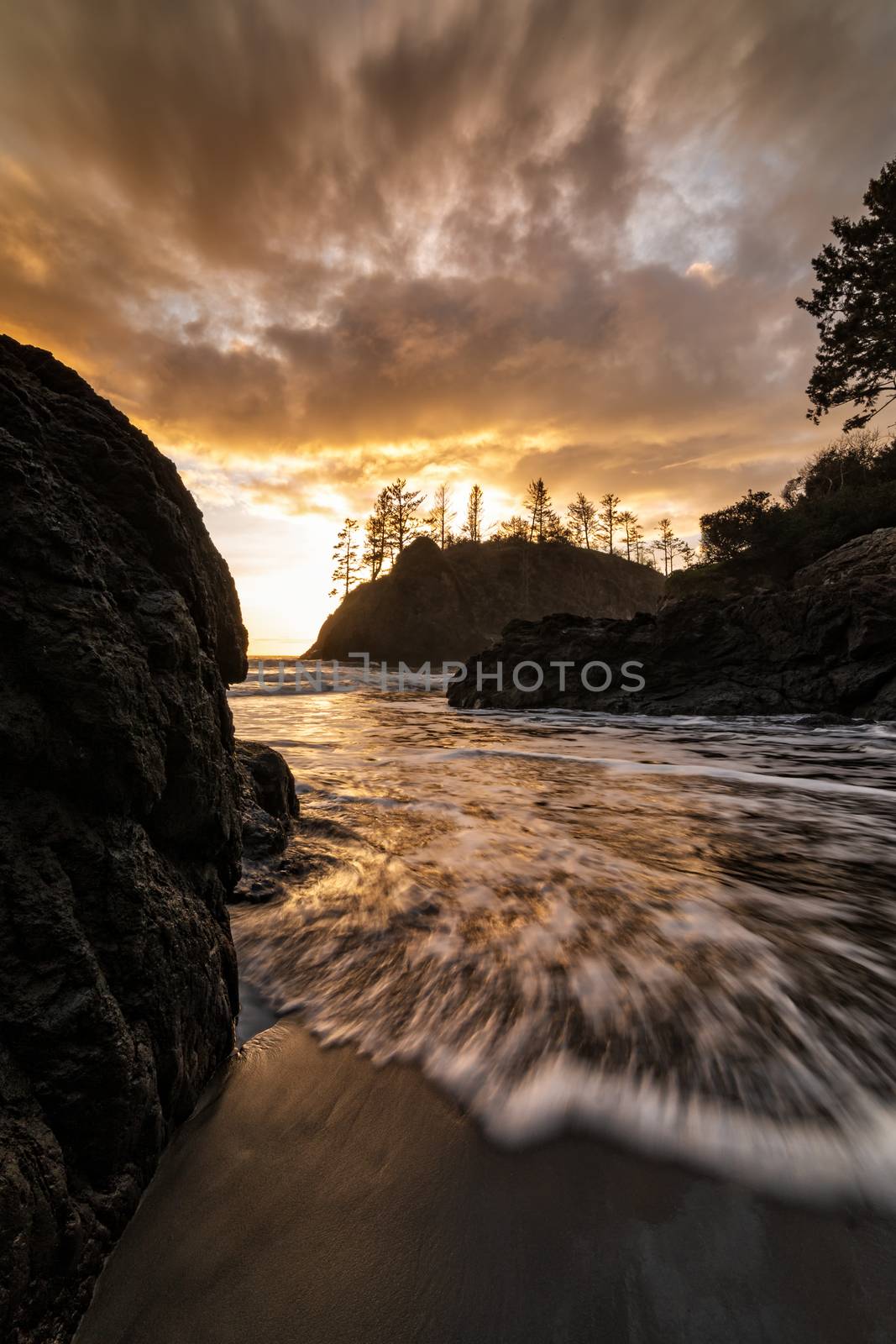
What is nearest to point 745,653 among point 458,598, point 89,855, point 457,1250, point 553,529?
point 457,1250

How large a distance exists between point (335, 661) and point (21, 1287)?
38.9 m

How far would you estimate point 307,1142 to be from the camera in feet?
4.31

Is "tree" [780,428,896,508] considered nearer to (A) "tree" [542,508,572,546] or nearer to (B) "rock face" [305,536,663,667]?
(B) "rock face" [305,536,663,667]

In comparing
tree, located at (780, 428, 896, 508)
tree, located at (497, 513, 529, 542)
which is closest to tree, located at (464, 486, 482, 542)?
tree, located at (497, 513, 529, 542)

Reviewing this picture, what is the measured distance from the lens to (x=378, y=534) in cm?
4966

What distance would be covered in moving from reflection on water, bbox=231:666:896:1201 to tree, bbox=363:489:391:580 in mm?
46583

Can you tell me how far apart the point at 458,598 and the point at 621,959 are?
42.9 meters

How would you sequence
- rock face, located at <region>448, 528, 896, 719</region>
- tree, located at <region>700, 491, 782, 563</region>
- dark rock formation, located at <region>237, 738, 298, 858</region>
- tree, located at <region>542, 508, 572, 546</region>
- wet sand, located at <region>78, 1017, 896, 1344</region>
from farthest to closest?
tree, located at <region>542, 508, 572, 546</region>, tree, located at <region>700, 491, 782, 563</region>, rock face, located at <region>448, 528, 896, 719</region>, dark rock formation, located at <region>237, 738, 298, 858</region>, wet sand, located at <region>78, 1017, 896, 1344</region>

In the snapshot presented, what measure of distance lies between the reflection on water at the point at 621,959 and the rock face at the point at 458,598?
33.3 metres

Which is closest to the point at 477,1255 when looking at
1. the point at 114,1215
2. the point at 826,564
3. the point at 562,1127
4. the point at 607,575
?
the point at 562,1127

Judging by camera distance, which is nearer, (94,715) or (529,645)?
(94,715)

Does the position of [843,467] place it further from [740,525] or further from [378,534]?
[378,534]

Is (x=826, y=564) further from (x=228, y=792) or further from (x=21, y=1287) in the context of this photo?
(x=21, y=1287)

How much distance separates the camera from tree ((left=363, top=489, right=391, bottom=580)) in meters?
49.3
